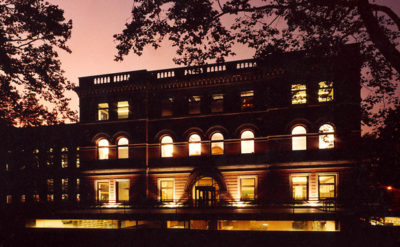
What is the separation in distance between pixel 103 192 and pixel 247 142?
12.5 m

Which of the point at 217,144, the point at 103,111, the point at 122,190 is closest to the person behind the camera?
the point at 217,144

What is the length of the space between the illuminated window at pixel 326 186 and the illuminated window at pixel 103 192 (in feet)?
53.8

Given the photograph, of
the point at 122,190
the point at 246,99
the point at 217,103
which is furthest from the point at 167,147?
the point at 246,99

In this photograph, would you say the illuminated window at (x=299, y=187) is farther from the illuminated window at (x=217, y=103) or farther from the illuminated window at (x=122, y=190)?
the illuminated window at (x=122, y=190)

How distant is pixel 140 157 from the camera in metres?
26.6

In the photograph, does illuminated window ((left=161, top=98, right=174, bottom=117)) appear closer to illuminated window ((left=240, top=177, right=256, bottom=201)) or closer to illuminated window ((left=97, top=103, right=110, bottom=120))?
illuminated window ((left=97, top=103, right=110, bottom=120))

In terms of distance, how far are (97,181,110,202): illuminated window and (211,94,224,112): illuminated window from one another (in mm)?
10819

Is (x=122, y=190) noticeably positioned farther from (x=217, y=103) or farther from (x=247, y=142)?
(x=247, y=142)

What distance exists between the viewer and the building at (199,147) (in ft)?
74.6

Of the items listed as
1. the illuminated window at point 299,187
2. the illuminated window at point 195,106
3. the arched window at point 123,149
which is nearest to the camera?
the illuminated window at point 299,187

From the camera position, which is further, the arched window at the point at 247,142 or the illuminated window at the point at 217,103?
the illuminated window at the point at 217,103

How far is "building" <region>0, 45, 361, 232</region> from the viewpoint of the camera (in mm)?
22741

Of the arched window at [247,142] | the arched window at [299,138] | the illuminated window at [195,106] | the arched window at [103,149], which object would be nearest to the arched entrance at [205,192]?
the arched window at [247,142]

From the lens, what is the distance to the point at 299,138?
23.5 m
